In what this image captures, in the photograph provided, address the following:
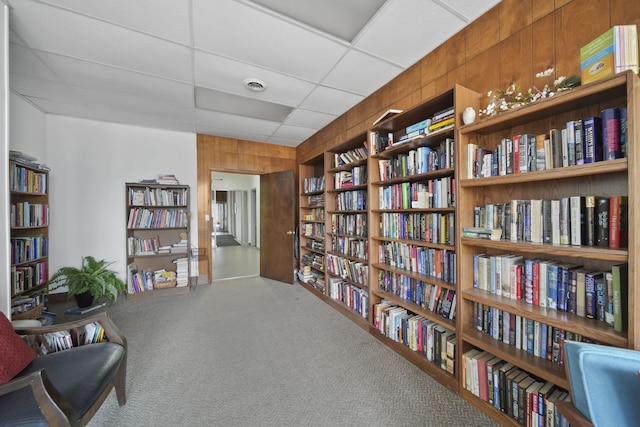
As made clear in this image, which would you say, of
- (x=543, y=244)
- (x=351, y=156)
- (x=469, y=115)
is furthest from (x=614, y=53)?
(x=351, y=156)

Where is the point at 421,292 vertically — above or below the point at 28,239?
below

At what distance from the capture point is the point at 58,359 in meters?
1.26

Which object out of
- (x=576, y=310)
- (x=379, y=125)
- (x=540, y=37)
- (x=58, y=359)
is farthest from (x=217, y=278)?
(x=540, y=37)

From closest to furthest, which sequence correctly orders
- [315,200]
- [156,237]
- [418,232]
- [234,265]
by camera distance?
1. [418,232]
2. [156,237]
3. [315,200]
4. [234,265]

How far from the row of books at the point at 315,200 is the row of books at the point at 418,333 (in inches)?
70.8

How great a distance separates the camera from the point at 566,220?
45.9 inches

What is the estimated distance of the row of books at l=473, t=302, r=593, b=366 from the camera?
1.21 m

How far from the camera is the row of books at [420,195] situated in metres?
1.73

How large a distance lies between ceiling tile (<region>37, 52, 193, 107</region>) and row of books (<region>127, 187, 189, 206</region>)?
1415mm

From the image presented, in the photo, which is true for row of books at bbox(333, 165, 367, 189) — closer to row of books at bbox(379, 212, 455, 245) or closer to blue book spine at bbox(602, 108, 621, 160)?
row of books at bbox(379, 212, 455, 245)

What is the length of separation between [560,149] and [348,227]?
1.98 meters

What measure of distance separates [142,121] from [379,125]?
355cm

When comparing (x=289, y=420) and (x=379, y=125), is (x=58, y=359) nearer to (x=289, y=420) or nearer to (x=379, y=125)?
(x=289, y=420)

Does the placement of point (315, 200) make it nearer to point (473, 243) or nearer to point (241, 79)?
point (241, 79)
